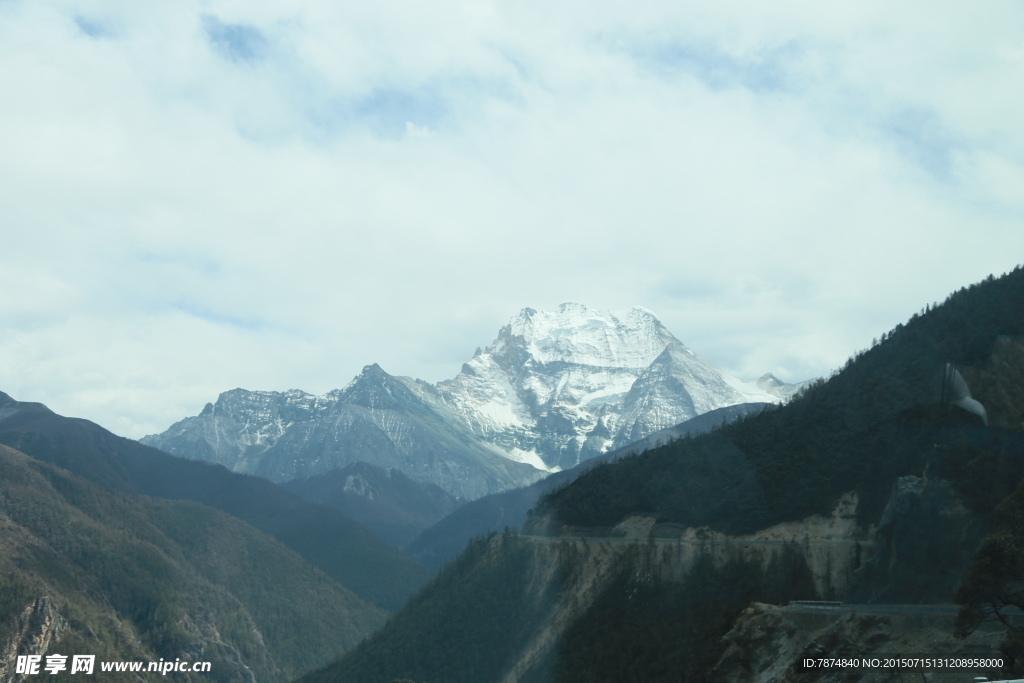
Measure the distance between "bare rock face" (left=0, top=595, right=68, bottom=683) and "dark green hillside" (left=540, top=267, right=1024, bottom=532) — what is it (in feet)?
377

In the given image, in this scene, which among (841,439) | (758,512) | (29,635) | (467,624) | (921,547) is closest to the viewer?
(921,547)

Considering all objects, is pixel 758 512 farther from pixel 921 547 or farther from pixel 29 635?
pixel 29 635

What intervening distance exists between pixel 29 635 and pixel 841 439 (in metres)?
162

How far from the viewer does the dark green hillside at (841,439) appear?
10500 cm

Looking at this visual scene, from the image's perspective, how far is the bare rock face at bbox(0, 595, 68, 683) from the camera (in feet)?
610

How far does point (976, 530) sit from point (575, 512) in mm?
70551

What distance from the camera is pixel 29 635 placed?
193 m

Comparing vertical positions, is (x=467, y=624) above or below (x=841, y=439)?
below

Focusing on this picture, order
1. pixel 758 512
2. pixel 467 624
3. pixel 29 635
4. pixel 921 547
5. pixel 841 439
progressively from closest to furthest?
Result: pixel 921 547 < pixel 758 512 < pixel 841 439 < pixel 467 624 < pixel 29 635

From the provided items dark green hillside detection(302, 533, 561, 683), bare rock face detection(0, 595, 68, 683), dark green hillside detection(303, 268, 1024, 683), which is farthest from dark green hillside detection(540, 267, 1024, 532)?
bare rock face detection(0, 595, 68, 683)

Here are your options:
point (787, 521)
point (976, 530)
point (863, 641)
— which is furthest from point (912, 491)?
point (787, 521)

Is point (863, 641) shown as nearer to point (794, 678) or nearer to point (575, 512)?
point (794, 678)

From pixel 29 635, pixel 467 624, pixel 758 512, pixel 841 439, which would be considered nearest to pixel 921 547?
pixel 758 512

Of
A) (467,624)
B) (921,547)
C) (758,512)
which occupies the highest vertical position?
(758,512)
